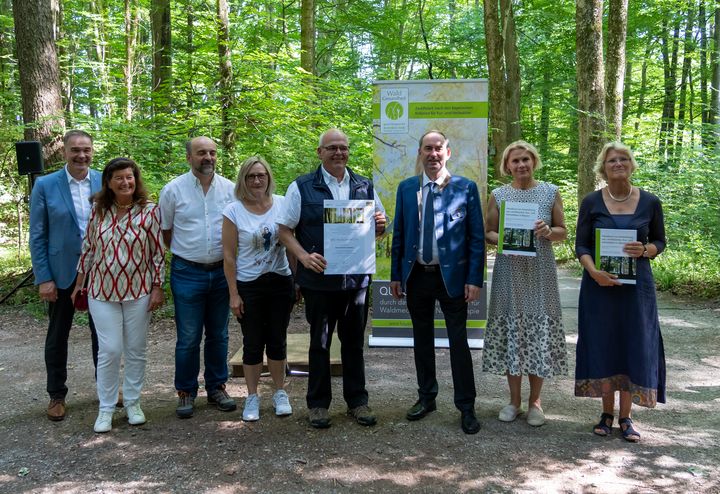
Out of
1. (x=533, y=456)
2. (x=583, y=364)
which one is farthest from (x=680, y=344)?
(x=533, y=456)

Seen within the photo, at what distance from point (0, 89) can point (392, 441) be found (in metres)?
13.7

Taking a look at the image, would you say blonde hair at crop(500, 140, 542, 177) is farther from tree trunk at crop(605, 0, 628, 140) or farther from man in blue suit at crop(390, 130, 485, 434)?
tree trunk at crop(605, 0, 628, 140)

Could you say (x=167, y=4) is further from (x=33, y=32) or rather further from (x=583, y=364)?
(x=583, y=364)

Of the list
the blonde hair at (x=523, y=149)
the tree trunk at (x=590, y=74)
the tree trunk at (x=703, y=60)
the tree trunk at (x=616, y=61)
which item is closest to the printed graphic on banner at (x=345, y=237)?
the blonde hair at (x=523, y=149)

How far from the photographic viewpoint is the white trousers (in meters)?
3.77

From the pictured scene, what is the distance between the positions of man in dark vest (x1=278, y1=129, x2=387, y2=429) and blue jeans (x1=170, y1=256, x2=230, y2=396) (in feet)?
2.25

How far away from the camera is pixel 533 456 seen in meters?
3.39

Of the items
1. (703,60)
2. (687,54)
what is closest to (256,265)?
(687,54)

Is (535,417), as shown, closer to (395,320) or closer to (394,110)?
(395,320)

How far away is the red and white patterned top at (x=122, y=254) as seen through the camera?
12.2ft

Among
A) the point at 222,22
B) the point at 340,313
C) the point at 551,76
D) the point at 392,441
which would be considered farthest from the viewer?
the point at 551,76

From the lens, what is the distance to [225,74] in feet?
28.5

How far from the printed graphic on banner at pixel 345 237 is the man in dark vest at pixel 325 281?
55 millimetres

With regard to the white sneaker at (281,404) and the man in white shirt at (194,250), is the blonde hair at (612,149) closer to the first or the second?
the man in white shirt at (194,250)
